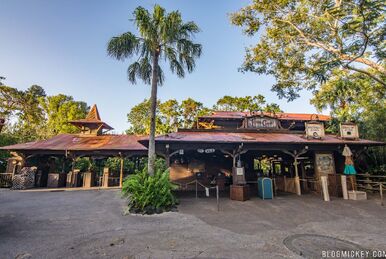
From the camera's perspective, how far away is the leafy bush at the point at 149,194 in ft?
28.3

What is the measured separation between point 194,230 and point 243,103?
30311 mm

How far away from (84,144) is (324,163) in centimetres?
1937

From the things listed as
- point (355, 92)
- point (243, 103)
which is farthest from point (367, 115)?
point (243, 103)

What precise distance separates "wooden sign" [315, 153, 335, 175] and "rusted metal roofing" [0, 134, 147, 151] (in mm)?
13036

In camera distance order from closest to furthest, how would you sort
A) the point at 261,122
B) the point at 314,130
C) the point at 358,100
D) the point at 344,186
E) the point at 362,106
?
the point at 344,186 → the point at 314,130 → the point at 261,122 → the point at 362,106 → the point at 358,100

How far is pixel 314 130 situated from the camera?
13680mm

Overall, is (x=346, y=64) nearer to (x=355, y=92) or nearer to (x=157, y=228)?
(x=355, y=92)

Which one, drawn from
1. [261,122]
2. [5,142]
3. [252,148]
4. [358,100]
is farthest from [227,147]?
[5,142]

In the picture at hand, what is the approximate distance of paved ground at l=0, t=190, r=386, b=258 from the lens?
15.5ft

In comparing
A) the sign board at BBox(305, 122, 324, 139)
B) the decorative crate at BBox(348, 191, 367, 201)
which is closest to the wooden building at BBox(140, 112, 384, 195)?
the sign board at BBox(305, 122, 324, 139)

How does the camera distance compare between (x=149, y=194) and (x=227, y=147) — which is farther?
(x=227, y=147)

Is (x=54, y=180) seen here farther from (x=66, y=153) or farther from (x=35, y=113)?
(x=35, y=113)

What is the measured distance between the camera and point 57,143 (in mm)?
17625

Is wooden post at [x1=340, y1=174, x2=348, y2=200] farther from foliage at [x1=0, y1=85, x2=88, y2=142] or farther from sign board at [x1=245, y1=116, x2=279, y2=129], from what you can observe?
foliage at [x1=0, y1=85, x2=88, y2=142]
